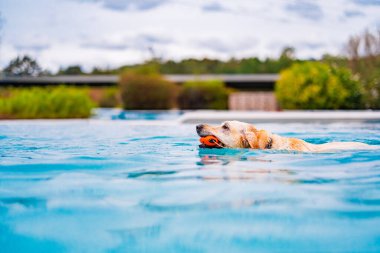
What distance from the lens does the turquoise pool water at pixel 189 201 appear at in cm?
304

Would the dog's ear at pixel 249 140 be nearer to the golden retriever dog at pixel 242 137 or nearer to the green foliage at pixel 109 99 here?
the golden retriever dog at pixel 242 137

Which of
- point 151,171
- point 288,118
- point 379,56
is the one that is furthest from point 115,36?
point 151,171

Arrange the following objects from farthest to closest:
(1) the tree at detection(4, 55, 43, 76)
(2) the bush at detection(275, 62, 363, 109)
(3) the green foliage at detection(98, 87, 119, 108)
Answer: (1) the tree at detection(4, 55, 43, 76) < (3) the green foliage at detection(98, 87, 119, 108) < (2) the bush at detection(275, 62, 363, 109)

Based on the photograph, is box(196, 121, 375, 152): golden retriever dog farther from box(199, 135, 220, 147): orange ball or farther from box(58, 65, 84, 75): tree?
box(58, 65, 84, 75): tree

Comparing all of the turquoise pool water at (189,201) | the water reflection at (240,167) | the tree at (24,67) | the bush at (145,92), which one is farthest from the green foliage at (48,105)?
the tree at (24,67)

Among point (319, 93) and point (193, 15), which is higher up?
point (193, 15)

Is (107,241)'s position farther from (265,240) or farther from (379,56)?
(379,56)

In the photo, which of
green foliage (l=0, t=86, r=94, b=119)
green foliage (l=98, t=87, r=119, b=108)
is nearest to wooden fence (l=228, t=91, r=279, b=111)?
green foliage (l=98, t=87, r=119, b=108)

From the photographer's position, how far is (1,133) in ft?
30.3

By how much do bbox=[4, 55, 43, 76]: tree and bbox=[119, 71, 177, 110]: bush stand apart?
619 inches

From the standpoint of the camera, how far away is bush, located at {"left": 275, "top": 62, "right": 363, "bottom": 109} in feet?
51.3

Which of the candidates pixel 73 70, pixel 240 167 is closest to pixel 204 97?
pixel 240 167

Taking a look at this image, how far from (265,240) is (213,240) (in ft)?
0.94

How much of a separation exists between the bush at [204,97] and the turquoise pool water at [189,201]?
13.1 m
